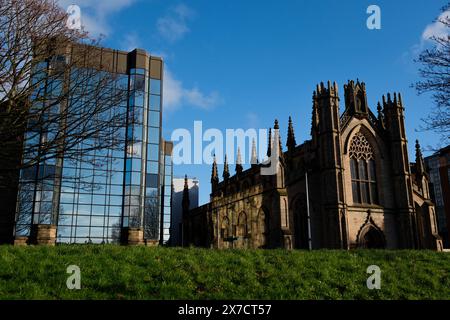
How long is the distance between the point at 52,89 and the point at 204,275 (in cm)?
856

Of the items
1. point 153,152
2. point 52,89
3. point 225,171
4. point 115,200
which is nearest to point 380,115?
point 153,152

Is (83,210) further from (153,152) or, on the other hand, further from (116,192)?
(153,152)

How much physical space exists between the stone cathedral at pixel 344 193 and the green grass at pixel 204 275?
660 inches

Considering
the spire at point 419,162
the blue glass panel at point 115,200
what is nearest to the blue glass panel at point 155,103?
the blue glass panel at point 115,200

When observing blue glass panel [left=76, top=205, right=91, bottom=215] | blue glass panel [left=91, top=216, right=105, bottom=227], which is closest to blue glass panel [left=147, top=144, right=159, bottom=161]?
blue glass panel [left=91, top=216, right=105, bottom=227]

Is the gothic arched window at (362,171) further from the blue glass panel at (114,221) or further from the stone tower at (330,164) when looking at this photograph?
the blue glass panel at (114,221)

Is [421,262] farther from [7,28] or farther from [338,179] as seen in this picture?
[338,179]

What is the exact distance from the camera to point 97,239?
44281mm

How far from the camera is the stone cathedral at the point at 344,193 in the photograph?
33.3m

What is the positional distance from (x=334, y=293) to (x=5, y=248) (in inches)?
394

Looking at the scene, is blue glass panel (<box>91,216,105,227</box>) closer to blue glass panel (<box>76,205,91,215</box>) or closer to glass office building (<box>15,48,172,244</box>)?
glass office building (<box>15,48,172,244</box>)

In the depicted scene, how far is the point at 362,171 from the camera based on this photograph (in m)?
37.5

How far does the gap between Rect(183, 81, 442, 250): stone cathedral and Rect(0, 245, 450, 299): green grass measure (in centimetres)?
1677
